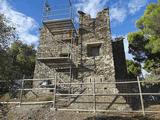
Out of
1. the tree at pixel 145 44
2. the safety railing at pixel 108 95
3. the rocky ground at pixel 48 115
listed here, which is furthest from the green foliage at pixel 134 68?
the rocky ground at pixel 48 115

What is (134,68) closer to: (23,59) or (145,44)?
(145,44)

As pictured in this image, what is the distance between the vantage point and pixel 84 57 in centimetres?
1581

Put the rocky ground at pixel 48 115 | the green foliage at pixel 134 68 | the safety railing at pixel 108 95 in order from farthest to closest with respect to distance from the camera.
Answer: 1. the green foliage at pixel 134 68
2. the safety railing at pixel 108 95
3. the rocky ground at pixel 48 115

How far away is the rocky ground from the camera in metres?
9.62

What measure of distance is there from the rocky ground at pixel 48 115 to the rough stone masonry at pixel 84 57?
144 inches

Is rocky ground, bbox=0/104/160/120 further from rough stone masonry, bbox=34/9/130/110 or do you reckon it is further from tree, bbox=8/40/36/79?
tree, bbox=8/40/36/79

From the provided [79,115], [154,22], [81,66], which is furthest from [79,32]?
[79,115]

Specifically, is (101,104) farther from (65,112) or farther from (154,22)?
(154,22)

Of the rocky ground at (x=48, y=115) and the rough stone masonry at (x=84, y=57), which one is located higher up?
the rough stone masonry at (x=84, y=57)

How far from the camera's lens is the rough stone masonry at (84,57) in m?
14.9

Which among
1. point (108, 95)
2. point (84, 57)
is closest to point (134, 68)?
point (84, 57)

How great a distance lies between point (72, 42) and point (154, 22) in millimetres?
6472

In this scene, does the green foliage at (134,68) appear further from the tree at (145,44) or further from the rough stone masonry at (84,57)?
the rough stone masonry at (84,57)

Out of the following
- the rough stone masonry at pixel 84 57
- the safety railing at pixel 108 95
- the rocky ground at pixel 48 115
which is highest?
the rough stone masonry at pixel 84 57
